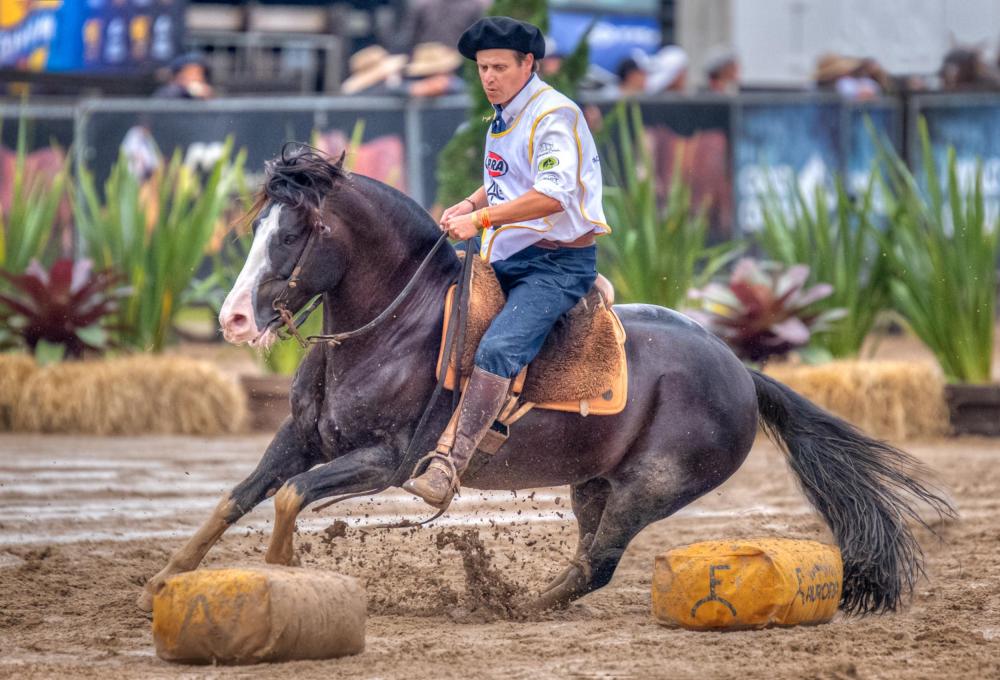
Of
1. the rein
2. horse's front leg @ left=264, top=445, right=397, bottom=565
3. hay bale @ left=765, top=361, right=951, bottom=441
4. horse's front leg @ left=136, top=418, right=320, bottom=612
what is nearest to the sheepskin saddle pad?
the rein

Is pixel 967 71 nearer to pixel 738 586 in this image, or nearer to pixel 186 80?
pixel 186 80

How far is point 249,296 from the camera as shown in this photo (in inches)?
185

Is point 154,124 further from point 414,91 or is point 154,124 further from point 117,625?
point 117,625

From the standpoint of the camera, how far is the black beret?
491 cm

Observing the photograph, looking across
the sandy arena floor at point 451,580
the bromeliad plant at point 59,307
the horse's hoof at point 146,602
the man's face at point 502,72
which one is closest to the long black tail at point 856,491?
the sandy arena floor at point 451,580

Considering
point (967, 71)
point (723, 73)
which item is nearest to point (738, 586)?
point (723, 73)

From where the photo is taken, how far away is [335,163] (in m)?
4.91

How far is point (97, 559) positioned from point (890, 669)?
2.98 metres

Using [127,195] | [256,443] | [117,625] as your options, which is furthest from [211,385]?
[117,625]

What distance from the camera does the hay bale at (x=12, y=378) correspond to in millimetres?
9297

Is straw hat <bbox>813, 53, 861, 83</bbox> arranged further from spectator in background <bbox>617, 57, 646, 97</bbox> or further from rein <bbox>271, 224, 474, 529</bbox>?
rein <bbox>271, 224, 474, 529</bbox>

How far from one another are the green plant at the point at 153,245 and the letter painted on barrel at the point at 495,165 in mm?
4780

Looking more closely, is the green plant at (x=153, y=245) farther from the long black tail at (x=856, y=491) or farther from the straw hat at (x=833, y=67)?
the straw hat at (x=833, y=67)

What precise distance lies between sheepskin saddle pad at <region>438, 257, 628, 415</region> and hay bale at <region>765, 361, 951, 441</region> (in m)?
4.34
